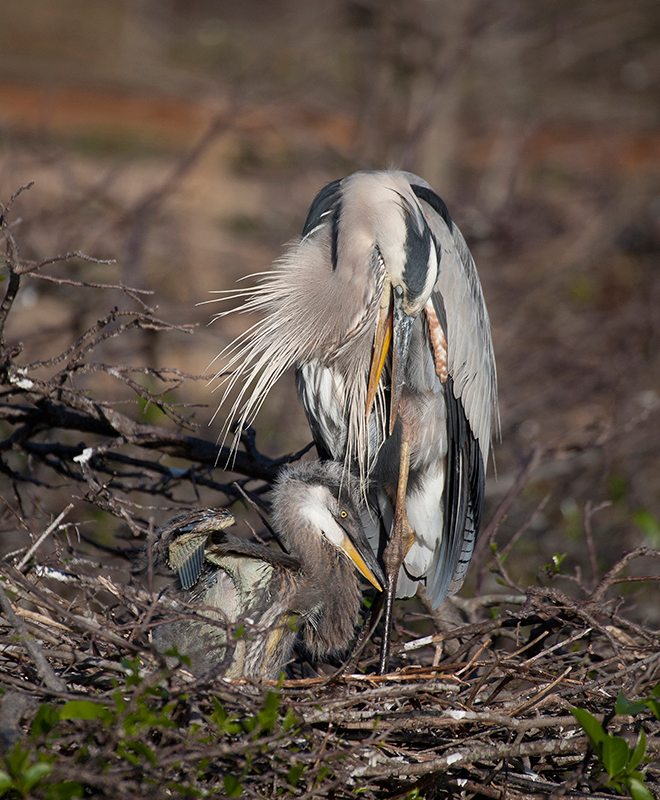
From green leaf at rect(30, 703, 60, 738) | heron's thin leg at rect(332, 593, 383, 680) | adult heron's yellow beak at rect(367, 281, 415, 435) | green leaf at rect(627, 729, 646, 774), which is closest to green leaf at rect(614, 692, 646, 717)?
green leaf at rect(627, 729, 646, 774)

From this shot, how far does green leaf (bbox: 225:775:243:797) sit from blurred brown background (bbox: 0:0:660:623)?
1.61 m

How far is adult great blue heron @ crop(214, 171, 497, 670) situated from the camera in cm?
243

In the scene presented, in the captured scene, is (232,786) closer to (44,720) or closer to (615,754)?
(44,720)

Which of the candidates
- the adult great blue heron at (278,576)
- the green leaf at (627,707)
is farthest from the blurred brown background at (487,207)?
the green leaf at (627,707)

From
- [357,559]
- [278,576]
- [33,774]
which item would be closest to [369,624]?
[357,559]

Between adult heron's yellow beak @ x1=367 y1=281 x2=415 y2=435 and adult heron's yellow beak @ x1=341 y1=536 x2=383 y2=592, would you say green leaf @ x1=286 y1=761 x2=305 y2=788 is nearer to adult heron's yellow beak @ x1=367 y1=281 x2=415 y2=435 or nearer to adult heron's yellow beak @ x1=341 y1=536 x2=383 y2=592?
adult heron's yellow beak @ x1=341 y1=536 x2=383 y2=592

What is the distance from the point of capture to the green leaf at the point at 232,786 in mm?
1534

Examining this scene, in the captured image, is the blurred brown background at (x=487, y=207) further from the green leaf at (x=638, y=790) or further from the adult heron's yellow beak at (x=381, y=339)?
the green leaf at (x=638, y=790)

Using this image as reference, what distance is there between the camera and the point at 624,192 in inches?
290

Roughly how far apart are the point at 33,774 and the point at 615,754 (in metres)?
1.14

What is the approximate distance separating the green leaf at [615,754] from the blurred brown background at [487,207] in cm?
121

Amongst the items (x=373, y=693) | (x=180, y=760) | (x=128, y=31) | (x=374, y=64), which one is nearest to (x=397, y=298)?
(x=373, y=693)

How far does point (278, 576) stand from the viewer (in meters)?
2.31

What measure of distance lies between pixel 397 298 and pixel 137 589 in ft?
3.61
